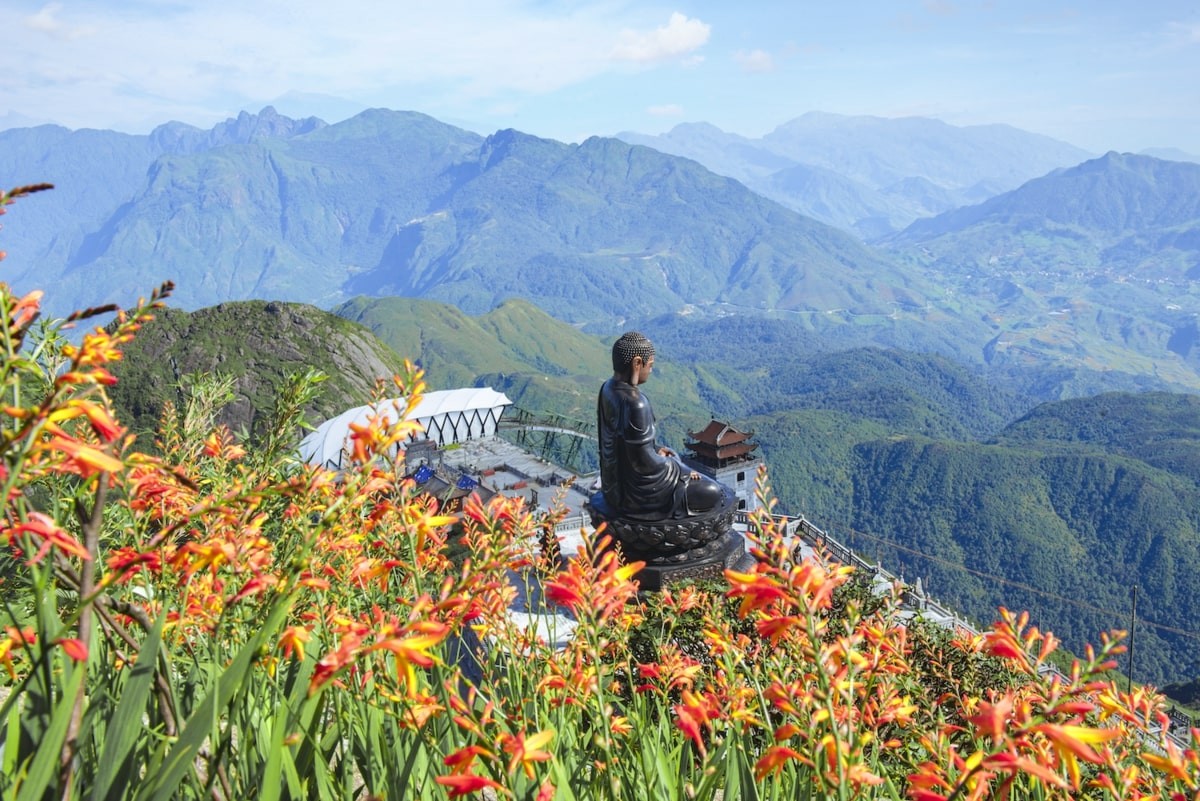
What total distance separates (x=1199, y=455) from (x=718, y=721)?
6484 inches

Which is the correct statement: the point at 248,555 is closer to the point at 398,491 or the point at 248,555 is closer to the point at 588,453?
the point at 398,491

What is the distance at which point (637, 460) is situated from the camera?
14.8 m

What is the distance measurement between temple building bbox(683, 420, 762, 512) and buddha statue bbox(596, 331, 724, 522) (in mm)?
15499

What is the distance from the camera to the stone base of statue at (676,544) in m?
15.0

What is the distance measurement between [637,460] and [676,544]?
1.82 metres

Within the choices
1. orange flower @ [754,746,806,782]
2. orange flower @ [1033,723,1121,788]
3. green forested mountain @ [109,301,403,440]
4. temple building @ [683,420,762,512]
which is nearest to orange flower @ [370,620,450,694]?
orange flower @ [754,746,806,782]

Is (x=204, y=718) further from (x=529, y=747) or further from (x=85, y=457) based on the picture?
(x=529, y=747)

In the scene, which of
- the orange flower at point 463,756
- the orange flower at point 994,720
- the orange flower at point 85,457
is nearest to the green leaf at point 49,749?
the orange flower at point 85,457

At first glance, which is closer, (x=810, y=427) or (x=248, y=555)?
(x=248, y=555)

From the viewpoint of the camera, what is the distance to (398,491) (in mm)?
3125

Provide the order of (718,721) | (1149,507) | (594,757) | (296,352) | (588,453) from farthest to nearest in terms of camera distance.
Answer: (588,453)
(1149,507)
(296,352)
(718,721)
(594,757)

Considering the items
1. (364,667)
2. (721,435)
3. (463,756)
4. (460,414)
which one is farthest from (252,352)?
(463,756)

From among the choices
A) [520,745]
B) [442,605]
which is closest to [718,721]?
[520,745]

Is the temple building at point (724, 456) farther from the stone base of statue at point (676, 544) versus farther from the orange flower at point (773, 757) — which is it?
the orange flower at point (773, 757)
